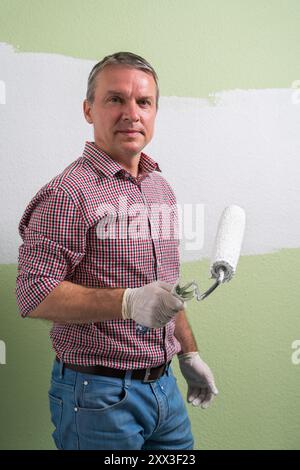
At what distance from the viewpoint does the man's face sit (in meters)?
1.25

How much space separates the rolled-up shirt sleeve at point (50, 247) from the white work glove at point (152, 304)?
144mm

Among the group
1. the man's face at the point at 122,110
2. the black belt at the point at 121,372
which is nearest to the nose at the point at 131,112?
the man's face at the point at 122,110

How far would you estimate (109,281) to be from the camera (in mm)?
1186

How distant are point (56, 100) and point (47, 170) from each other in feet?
0.63

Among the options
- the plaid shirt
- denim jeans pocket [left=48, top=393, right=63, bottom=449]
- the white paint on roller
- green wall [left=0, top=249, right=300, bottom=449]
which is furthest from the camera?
green wall [left=0, top=249, right=300, bottom=449]

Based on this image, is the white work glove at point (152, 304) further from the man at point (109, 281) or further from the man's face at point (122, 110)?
the man's face at point (122, 110)

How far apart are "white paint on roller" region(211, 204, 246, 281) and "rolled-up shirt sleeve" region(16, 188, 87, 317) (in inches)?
11.0

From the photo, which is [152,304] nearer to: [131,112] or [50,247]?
[50,247]

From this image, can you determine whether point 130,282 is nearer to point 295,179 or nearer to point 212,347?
point 212,347

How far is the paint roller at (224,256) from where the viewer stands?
101cm

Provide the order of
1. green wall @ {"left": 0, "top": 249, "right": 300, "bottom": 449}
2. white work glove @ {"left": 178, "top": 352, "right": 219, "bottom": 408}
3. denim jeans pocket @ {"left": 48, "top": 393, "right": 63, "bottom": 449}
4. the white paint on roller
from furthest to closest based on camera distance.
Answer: green wall @ {"left": 0, "top": 249, "right": 300, "bottom": 449} < white work glove @ {"left": 178, "top": 352, "right": 219, "bottom": 408} < denim jeans pocket @ {"left": 48, "top": 393, "right": 63, "bottom": 449} < the white paint on roller

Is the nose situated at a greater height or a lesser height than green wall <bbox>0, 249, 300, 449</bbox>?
greater

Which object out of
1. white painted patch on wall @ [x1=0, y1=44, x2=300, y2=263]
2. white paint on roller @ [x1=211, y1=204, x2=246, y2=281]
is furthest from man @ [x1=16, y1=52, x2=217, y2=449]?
white painted patch on wall @ [x1=0, y1=44, x2=300, y2=263]

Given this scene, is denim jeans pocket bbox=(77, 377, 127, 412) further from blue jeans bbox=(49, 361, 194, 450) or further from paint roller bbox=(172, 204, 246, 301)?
paint roller bbox=(172, 204, 246, 301)
